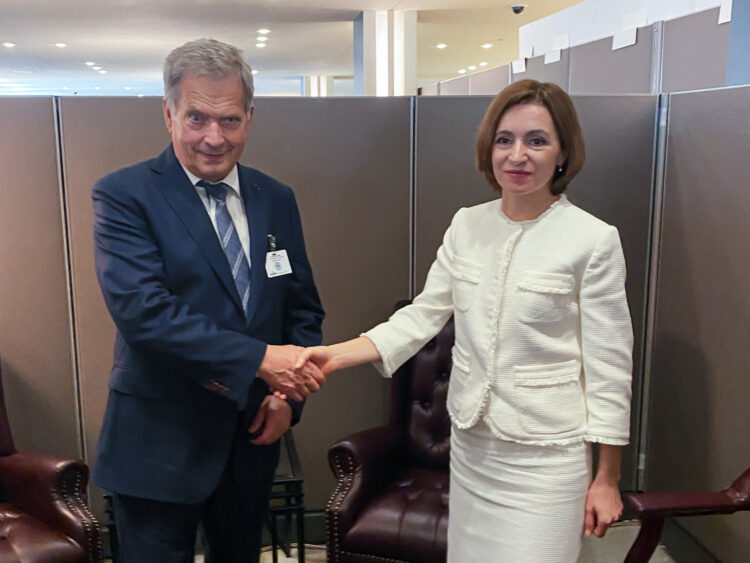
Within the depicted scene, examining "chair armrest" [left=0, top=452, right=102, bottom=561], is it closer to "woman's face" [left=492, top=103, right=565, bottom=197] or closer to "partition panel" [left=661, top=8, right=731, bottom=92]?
"woman's face" [left=492, top=103, right=565, bottom=197]

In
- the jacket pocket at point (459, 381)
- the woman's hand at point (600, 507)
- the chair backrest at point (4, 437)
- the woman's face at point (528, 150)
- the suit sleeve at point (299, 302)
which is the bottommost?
the chair backrest at point (4, 437)

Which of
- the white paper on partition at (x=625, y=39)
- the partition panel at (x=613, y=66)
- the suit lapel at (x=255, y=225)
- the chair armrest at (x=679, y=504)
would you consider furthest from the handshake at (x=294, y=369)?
the white paper on partition at (x=625, y=39)

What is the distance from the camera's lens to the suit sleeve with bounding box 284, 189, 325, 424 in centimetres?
170

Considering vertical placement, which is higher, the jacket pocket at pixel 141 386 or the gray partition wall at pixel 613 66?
the gray partition wall at pixel 613 66

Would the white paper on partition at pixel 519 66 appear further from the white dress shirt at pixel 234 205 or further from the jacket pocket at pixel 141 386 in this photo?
the jacket pocket at pixel 141 386

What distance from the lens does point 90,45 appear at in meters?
11.2

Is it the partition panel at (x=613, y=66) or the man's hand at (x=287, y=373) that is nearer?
the man's hand at (x=287, y=373)

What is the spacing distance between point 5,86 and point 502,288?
20.2 m

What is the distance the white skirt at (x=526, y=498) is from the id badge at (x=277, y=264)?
582 mm

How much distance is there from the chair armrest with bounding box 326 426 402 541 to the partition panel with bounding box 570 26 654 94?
2428 millimetres

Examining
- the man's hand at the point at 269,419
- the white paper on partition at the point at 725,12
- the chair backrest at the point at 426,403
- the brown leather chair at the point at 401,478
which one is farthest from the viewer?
the white paper on partition at the point at 725,12

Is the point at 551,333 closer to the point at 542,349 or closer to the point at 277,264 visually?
the point at 542,349

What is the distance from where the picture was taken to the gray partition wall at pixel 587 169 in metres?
2.61

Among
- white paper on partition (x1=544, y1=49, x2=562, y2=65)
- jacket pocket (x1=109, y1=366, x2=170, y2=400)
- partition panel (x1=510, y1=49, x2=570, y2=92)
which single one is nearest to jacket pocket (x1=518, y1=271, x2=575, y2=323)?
jacket pocket (x1=109, y1=366, x2=170, y2=400)
